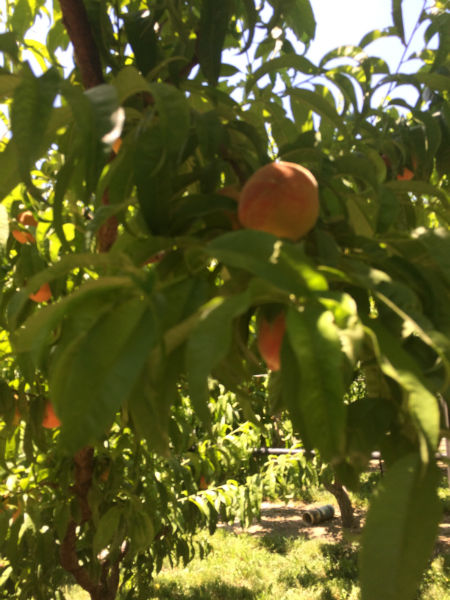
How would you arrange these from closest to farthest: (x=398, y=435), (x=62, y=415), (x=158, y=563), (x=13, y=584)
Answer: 1. (x=62, y=415)
2. (x=398, y=435)
3. (x=13, y=584)
4. (x=158, y=563)

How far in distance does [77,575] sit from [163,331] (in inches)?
49.2

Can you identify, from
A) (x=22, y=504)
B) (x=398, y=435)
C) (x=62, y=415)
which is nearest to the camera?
(x=62, y=415)

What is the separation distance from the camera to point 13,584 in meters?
1.56

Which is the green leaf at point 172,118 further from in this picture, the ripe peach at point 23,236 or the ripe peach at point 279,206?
the ripe peach at point 23,236

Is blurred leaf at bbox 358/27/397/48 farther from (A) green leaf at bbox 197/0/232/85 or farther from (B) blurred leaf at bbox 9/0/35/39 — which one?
(B) blurred leaf at bbox 9/0/35/39

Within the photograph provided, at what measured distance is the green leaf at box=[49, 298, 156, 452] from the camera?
0.28 meters

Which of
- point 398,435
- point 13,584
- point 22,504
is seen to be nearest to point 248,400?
point 398,435

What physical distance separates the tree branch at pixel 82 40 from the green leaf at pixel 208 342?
45cm

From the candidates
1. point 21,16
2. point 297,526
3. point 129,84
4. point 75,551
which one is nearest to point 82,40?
point 129,84

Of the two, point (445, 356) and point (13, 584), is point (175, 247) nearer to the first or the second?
point (445, 356)

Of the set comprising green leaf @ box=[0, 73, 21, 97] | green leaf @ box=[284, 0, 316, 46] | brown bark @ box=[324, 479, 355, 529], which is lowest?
brown bark @ box=[324, 479, 355, 529]

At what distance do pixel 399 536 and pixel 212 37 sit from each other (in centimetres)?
54

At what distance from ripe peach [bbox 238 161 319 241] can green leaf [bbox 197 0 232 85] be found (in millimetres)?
230

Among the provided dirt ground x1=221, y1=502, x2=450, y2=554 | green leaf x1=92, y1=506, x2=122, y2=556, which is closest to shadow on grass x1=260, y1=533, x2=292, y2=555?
dirt ground x1=221, y1=502, x2=450, y2=554
